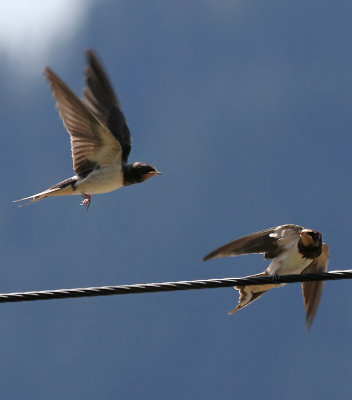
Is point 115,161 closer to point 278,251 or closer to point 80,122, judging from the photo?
point 80,122

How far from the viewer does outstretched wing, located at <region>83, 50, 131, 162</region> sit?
26.1 feet

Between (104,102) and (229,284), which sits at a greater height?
(104,102)

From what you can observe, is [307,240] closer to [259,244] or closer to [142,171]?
[259,244]

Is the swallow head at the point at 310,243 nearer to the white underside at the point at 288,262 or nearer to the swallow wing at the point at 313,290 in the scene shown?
the white underside at the point at 288,262

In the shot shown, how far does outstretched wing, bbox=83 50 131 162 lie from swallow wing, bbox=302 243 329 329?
228 cm

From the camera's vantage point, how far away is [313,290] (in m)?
6.21

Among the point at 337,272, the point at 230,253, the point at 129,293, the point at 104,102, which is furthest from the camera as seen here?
the point at 104,102

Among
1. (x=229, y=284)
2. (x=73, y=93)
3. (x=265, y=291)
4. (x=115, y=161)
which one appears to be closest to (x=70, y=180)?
(x=115, y=161)

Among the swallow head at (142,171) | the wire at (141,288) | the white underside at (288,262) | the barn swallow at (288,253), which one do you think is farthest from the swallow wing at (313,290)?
the swallow head at (142,171)

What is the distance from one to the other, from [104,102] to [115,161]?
629mm

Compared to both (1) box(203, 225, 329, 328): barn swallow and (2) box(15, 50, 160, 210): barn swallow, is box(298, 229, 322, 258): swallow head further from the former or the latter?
(2) box(15, 50, 160, 210): barn swallow

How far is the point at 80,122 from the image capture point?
7.49 meters

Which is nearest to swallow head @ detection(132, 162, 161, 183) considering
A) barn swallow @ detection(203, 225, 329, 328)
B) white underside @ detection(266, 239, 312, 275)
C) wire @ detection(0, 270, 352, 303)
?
barn swallow @ detection(203, 225, 329, 328)

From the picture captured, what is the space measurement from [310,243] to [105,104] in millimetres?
2841
